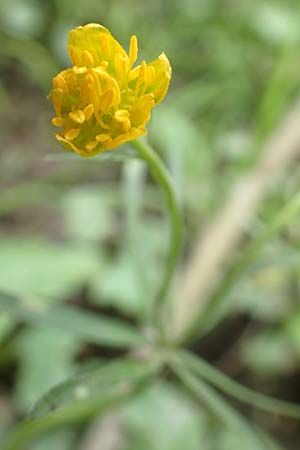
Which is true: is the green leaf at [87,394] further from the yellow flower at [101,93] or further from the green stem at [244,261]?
the yellow flower at [101,93]

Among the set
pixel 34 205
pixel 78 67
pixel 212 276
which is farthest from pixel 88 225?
pixel 78 67

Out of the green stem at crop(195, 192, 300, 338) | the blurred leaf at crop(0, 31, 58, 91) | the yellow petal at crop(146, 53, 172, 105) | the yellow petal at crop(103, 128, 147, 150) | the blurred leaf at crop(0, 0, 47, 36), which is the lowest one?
the blurred leaf at crop(0, 31, 58, 91)

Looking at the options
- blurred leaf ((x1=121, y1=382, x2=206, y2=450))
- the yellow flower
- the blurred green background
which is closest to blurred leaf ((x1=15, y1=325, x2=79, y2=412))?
the blurred green background

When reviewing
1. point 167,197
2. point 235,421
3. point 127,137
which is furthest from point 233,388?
point 127,137

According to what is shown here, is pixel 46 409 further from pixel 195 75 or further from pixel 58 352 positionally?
pixel 195 75

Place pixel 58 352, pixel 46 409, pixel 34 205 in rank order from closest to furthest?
pixel 46 409 → pixel 58 352 → pixel 34 205

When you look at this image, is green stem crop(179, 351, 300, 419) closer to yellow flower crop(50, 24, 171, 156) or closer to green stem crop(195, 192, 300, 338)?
green stem crop(195, 192, 300, 338)
